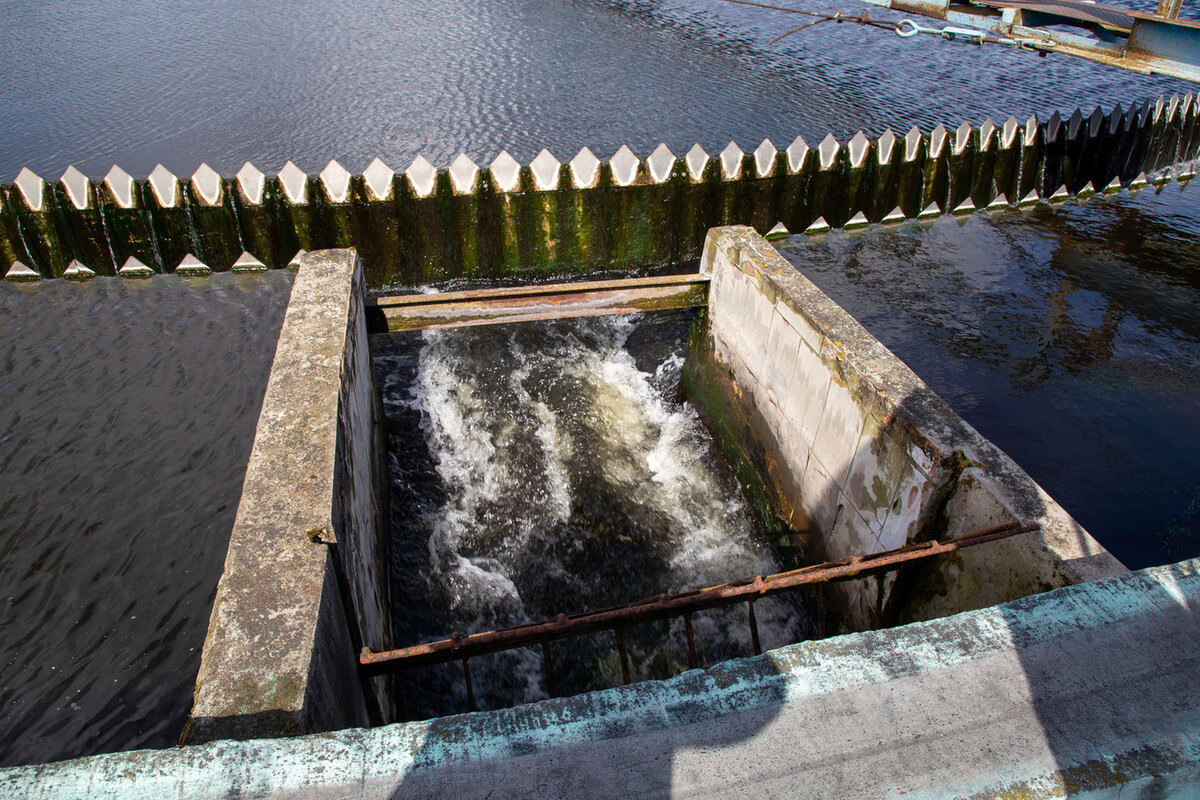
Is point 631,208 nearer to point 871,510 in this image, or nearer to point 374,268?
point 374,268

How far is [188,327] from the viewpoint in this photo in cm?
831

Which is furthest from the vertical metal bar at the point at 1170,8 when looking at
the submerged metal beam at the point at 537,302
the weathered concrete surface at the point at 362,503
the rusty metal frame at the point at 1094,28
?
the weathered concrete surface at the point at 362,503

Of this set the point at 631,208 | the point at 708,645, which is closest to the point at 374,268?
the point at 631,208

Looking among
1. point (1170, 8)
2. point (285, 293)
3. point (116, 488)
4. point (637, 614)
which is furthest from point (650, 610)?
point (1170, 8)

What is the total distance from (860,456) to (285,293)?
25.0 feet

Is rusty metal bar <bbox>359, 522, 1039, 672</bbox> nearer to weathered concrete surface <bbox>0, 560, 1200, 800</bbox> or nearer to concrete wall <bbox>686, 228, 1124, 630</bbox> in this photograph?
concrete wall <bbox>686, 228, 1124, 630</bbox>

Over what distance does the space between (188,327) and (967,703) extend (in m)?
9.04

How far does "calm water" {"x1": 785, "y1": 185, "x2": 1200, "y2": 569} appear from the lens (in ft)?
20.0

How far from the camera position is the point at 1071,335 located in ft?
27.1

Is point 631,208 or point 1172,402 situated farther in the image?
point 631,208

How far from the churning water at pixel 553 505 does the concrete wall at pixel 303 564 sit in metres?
0.96

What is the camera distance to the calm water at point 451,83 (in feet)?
47.0

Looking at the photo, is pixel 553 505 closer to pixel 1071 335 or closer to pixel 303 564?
pixel 303 564

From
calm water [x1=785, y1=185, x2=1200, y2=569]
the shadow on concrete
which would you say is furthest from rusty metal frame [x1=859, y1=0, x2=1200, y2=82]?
the shadow on concrete
